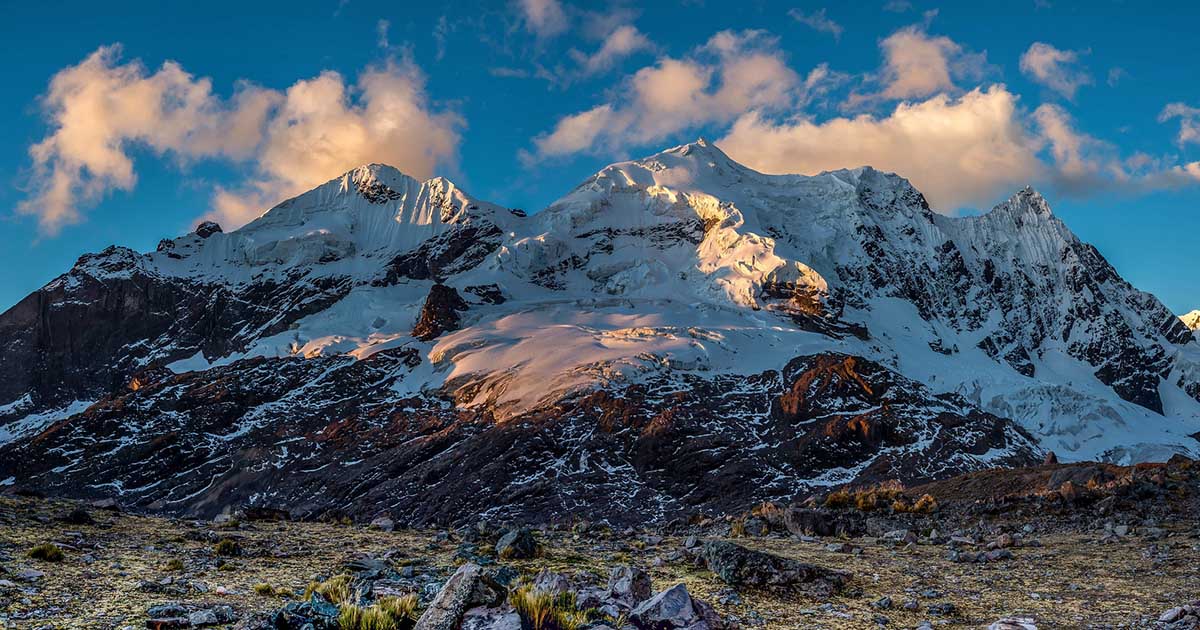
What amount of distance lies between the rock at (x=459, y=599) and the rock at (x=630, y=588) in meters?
2.30

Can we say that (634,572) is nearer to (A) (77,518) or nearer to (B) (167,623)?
(B) (167,623)

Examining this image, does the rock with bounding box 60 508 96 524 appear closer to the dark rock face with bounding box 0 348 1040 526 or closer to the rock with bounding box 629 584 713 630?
the rock with bounding box 629 584 713 630

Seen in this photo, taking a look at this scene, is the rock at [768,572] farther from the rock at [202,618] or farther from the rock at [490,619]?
the rock at [202,618]

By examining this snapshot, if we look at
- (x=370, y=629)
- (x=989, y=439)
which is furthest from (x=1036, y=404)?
(x=370, y=629)

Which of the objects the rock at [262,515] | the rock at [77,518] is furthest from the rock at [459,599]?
the rock at [262,515]

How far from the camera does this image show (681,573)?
15.3 meters

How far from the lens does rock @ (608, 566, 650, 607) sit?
11461mm

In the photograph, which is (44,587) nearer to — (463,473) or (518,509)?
(518,509)

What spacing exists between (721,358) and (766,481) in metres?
58.2

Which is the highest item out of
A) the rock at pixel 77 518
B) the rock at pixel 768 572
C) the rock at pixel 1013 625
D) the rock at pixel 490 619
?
the rock at pixel 77 518

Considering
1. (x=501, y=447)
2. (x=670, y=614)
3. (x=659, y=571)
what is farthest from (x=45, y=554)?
(x=501, y=447)

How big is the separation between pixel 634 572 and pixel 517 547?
586 centimetres

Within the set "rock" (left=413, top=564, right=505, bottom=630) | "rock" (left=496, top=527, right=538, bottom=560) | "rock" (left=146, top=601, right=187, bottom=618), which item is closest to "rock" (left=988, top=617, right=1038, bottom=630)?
"rock" (left=413, top=564, right=505, bottom=630)

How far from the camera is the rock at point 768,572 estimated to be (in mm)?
13672
